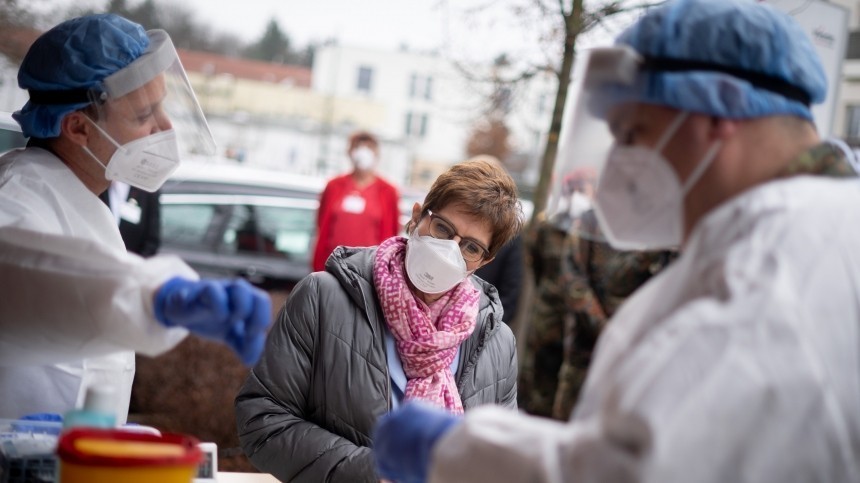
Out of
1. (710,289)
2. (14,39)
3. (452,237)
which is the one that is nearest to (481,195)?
(452,237)

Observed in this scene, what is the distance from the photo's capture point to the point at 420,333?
278 centimetres

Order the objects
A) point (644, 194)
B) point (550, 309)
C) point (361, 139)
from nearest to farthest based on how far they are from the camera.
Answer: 1. point (644, 194)
2. point (550, 309)
3. point (361, 139)

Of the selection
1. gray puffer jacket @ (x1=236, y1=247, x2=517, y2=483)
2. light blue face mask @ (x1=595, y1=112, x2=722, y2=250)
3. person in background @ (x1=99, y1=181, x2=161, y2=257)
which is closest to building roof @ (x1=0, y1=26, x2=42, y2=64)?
person in background @ (x1=99, y1=181, x2=161, y2=257)

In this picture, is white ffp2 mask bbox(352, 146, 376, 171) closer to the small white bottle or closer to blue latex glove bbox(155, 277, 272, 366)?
blue latex glove bbox(155, 277, 272, 366)

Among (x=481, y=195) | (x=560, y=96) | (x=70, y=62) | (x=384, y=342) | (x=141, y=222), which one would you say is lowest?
(x=141, y=222)

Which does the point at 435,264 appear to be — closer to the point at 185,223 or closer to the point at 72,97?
the point at 72,97

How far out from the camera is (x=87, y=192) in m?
2.49

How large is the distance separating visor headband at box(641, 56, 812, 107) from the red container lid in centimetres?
99

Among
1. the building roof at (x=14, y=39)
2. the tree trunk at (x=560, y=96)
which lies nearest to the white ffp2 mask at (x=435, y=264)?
the tree trunk at (x=560, y=96)

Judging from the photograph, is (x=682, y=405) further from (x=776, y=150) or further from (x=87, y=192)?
(x=87, y=192)

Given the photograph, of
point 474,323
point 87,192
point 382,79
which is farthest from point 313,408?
point 382,79

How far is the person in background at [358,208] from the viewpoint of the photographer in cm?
679

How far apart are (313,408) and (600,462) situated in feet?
5.06

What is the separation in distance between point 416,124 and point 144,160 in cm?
5586
